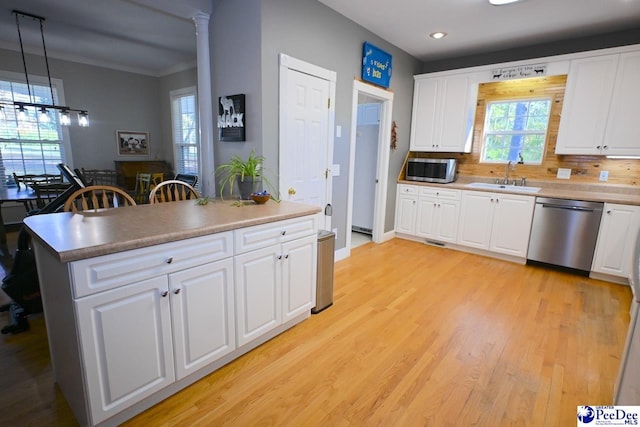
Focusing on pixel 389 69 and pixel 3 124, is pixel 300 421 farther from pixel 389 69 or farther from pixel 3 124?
pixel 3 124

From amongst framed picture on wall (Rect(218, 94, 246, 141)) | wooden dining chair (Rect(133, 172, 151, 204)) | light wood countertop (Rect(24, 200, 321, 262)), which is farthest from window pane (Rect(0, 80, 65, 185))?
light wood countertop (Rect(24, 200, 321, 262))

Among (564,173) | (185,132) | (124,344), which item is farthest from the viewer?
(185,132)

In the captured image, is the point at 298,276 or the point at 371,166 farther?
the point at 371,166

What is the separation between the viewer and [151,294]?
56.3 inches

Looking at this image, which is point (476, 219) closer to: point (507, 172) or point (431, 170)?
point (507, 172)

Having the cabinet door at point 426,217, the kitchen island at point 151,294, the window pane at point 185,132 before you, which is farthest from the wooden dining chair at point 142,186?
the cabinet door at point 426,217

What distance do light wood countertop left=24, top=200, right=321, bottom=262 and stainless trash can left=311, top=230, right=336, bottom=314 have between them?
1.06 ft

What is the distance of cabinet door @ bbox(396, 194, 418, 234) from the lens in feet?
15.0

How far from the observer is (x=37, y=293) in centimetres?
227

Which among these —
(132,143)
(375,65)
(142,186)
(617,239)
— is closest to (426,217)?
(617,239)

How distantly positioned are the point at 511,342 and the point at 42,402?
2890 mm

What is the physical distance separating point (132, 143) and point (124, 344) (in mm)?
5766

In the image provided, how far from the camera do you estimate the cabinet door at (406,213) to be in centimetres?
458

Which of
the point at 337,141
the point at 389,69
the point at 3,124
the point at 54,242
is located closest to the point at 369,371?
the point at 54,242
